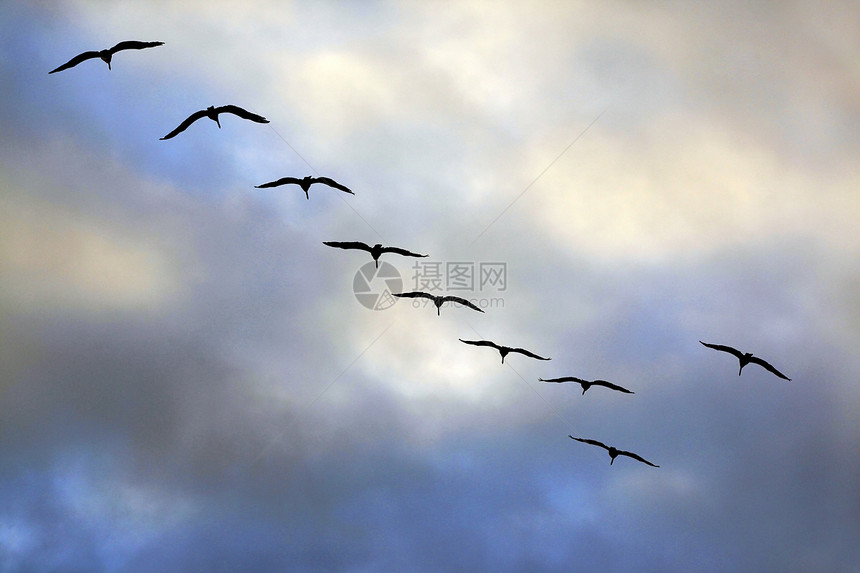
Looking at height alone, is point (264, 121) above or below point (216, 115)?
below

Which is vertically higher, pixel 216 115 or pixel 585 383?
pixel 216 115

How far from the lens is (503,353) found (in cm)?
10738

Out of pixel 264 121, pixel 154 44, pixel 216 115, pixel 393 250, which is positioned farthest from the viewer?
pixel 393 250

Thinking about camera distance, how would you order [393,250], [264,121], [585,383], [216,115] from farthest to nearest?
[585,383] → [393,250] → [216,115] → [264,121]

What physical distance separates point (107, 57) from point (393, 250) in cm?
3407

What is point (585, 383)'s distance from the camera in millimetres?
106938

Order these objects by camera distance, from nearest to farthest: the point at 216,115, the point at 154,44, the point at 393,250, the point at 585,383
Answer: the point at 154,44 < the point at 216,115 < the point at 393,250 < the point at 585,383

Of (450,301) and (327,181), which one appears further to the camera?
(450,301)

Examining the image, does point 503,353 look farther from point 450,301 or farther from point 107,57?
point 107,57

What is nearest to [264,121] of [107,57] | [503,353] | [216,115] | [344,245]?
[216,115]

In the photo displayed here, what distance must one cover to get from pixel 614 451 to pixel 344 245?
42.9m

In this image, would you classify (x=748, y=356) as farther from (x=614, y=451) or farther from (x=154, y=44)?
(x=154, y=44)

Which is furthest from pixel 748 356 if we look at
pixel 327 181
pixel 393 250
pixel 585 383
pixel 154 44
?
pixel 154 44

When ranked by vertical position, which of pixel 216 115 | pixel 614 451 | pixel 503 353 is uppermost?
pixel 216 115
